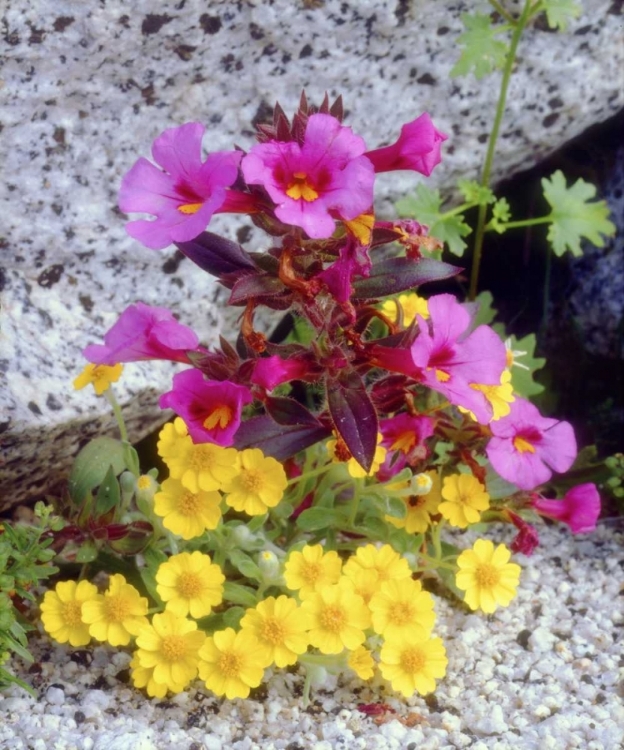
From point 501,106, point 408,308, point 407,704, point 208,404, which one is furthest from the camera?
point 501,106

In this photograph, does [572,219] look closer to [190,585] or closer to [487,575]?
[487,575]

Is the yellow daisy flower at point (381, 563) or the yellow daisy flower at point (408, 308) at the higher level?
the yellow daisy flower at point (408, 308)

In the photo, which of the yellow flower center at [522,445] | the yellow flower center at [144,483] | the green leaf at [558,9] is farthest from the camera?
the green leaf at [558,9]

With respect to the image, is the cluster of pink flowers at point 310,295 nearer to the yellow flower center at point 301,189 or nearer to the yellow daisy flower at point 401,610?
the yellow flower center at point 301,189

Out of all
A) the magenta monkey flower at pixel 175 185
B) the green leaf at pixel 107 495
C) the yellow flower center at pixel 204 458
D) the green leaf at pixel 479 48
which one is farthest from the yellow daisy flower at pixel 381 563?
the green leaf at pixel 479 48

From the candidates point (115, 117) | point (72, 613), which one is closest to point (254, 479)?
point (72, 613)

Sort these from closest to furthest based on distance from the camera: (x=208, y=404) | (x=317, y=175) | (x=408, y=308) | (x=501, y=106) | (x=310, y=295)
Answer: (x=317, y=175), (x=310, y=295), (x=208, y=404), (x=408, y=308), (x=501, y=106)

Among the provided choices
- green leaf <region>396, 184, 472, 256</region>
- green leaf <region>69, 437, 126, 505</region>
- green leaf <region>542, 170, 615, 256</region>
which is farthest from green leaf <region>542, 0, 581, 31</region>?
green leaf <region>69, 437, 126, 505</region>

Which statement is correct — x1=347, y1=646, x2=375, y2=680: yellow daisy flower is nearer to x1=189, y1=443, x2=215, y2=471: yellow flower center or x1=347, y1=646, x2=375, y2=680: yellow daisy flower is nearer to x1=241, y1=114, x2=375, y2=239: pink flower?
x1=189, y1=443, x2=215, y2=471: yellow flower center

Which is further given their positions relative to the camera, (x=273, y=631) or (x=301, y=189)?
(x=273, y=631)
